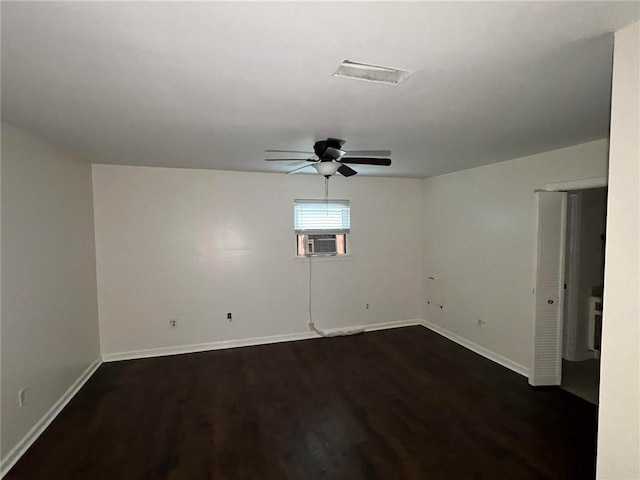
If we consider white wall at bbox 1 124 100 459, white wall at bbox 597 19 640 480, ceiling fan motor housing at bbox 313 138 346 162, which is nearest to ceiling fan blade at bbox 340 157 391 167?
ceiling fan motor housing at bbox 313 138 346 162

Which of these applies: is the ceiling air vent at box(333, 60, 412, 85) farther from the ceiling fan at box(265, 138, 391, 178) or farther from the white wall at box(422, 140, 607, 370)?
the white wall at box(422, 140, 607, 370)

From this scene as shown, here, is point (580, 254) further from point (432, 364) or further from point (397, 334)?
point (397, 334)

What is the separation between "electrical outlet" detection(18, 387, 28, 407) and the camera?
2.51 m

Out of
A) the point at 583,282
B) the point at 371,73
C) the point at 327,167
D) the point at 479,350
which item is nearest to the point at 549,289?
the point at 583,282

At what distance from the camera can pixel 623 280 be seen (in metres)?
1.30

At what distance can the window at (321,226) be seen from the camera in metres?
4.98

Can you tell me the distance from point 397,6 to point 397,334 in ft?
15.5

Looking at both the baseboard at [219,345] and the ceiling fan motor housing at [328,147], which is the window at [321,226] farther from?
the ceiling fan motor housing at [328,147]

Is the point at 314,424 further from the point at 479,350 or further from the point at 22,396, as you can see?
the point at 479,350

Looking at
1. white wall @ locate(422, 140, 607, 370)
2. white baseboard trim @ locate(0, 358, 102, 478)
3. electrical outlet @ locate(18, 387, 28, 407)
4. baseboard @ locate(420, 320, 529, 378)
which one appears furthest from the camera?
baseboard @ locate(420, 320, 529, 378)

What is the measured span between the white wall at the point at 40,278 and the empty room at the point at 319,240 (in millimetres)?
29

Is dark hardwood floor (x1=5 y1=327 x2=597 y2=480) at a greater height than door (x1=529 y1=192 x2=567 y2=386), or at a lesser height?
lesser

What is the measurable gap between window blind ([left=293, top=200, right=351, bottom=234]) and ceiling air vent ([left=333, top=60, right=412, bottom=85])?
130 inches

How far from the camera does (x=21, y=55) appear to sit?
57.2 inches
